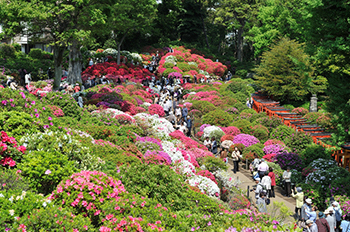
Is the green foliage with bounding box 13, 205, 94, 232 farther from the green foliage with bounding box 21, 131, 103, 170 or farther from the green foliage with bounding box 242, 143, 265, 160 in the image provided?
the green foliage with bounding box 242, 143, 265, 160

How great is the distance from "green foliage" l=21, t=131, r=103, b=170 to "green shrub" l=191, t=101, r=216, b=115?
55.4 feet

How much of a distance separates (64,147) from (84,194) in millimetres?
2356

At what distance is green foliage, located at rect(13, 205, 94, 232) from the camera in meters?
5.29

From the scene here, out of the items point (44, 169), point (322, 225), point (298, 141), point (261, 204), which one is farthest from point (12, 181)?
point (298, 141)

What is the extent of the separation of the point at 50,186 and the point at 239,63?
158ft

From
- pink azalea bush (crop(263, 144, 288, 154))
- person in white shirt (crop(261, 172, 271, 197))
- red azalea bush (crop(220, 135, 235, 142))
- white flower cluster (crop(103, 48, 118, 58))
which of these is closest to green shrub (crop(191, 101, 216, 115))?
red azalea bush (crop(220, 135, 235, 142))

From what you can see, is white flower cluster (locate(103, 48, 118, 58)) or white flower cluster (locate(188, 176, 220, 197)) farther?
white flower cluster (locate(103, 48, 118, 58))

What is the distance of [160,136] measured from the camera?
597 inches

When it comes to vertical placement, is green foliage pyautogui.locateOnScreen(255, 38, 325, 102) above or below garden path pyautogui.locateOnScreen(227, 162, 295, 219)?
above

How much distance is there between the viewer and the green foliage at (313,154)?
16.3 metres

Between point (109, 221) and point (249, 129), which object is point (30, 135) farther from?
point (249, 129)

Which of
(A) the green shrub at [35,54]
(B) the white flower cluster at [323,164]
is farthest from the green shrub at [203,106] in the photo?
(A) the green shrub at [35,54]

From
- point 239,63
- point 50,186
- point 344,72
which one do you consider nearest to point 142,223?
point 50,186

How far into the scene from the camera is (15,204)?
225 inches
